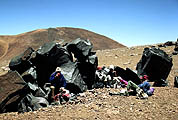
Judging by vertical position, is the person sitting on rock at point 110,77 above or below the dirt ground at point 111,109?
above

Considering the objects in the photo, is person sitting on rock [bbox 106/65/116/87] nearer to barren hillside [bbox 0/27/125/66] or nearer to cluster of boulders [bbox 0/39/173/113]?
cluster of boulders [bbox 0/39/173/113]

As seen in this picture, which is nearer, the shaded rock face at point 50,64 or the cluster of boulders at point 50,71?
the cluster of boulders at point 50,71

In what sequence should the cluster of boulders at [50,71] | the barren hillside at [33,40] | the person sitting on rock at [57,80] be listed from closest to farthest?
the cluster of boulders at [50,71]
the person sitting on rock at [57,80]
the barren hillside at [33,40]

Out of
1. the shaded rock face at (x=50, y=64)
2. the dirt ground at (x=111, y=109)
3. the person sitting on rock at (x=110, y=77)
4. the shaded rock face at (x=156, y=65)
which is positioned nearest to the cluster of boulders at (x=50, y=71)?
the shaded rock face at (x=50, y=64)

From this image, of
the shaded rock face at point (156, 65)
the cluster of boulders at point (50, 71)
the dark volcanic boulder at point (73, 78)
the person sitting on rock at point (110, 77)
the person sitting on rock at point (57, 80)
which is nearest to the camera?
the cluster of boulders at point (50, 71)

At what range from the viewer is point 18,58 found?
7258mm

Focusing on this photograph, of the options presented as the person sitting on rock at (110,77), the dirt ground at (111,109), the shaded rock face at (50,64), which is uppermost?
the shaded rock face at (50,64)

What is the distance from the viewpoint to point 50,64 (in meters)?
7.30

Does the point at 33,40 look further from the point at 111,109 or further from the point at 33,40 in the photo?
the point at 111,109

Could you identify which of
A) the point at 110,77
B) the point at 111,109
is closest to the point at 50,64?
the point at 110,77

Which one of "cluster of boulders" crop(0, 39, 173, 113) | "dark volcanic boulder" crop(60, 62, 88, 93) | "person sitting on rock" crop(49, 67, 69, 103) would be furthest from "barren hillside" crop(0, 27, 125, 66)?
"person sitting on rock" crop(49, 67, 69, 103)

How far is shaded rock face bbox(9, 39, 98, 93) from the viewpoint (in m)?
6.97

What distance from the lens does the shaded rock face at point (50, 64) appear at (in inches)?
274

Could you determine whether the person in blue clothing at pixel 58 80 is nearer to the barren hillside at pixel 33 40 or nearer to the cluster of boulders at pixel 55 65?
the cluster of boulders at pixel 55 65
